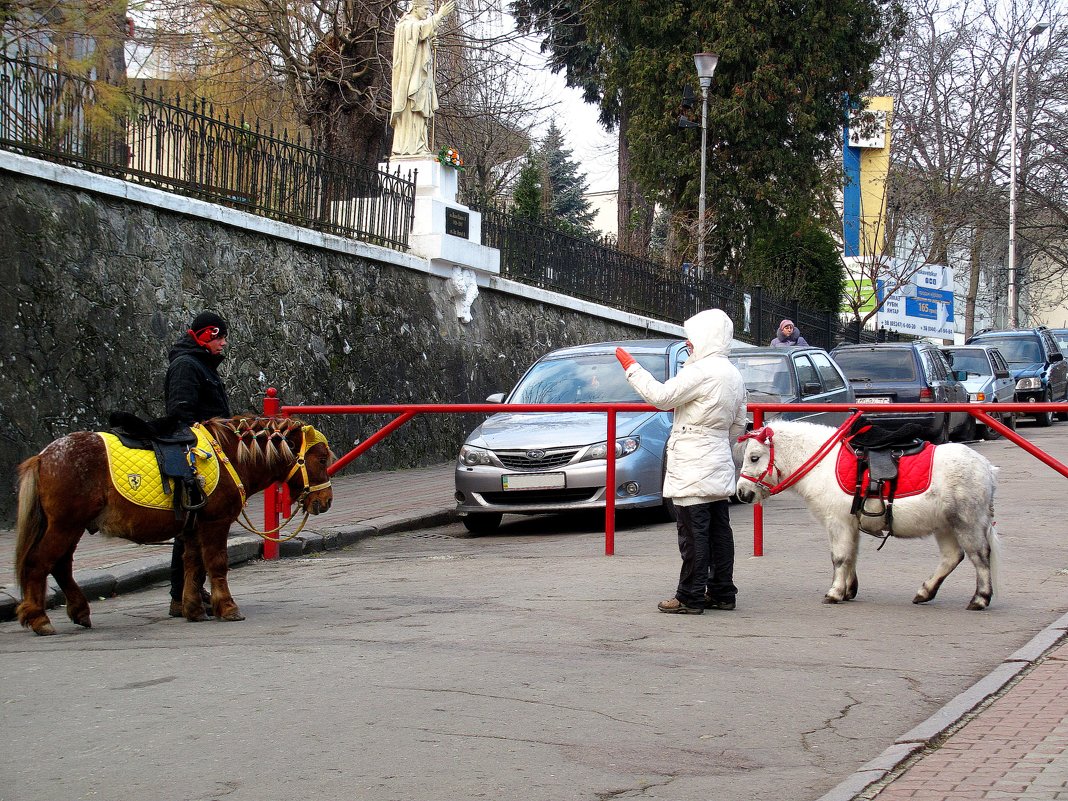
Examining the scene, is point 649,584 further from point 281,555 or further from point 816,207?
point 816,207

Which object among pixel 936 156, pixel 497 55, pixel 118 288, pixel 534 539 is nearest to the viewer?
pixel 534 539

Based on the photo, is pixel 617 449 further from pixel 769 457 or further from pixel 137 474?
pixel 137 474

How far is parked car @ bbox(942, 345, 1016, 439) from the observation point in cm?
2716

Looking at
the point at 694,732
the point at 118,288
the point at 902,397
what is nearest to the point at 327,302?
the point at 118,288

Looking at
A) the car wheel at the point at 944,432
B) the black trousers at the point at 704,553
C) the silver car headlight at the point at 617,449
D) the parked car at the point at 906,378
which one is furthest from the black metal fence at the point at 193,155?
the car wheel at the point at 944,432

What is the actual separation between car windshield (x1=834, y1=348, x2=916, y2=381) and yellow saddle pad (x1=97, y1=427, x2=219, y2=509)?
55.9 ft

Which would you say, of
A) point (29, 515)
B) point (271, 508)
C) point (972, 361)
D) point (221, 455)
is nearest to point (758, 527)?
point (271, 508)

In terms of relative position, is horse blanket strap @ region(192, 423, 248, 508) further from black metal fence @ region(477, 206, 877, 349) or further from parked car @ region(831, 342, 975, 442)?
parked car @ region(831, 342, 975, 442)

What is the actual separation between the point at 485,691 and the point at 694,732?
Answer: 1080 mm

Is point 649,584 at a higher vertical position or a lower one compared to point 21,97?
lower

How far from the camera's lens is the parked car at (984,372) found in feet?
89.1

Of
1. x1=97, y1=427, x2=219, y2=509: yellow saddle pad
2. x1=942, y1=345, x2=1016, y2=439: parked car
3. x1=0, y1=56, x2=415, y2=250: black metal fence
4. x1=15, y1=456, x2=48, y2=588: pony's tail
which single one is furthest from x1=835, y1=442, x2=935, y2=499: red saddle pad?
x1=942, y1=345, x2=1016, y2=439: parked car

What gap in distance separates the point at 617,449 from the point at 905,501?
466 cm

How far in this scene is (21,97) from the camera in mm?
12680
